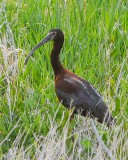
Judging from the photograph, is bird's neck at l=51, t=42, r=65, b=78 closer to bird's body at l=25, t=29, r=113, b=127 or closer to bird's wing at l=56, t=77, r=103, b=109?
bird's body at l=25, t=29, r=113, b=127

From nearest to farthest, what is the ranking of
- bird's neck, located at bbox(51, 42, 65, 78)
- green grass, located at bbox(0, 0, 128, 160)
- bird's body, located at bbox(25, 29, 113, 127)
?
green grass, located at bbox(0, 0, 128, 160) → bird's body, located at bbox(25, 29, 113, 127) → bird's neck, located at bbox(51, 42, 65, 78)

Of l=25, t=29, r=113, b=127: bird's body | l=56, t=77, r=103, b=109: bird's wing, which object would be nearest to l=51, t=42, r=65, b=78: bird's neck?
l=25, t=29, r=113, b=127: bird's body

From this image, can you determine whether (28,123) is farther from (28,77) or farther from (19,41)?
(19,41)

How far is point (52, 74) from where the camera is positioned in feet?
18.7

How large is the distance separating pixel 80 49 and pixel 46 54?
39 cm

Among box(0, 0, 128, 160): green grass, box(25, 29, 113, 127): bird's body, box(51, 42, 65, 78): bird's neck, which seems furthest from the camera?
box(51, 42, 65, 78): bird's neck

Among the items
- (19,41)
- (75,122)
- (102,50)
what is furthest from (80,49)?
(75,122)

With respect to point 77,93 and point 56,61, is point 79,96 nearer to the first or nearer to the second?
point 77,93

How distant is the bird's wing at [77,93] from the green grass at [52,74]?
0.10 meters

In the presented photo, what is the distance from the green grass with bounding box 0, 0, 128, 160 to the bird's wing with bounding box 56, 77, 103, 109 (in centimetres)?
10

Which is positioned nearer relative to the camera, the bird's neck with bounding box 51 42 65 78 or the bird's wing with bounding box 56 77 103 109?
the bird's wing with bounding box 56 77 103 109

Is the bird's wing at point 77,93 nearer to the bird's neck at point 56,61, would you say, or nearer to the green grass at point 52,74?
the green grass at point 52,74

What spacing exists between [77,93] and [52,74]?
0.80 m

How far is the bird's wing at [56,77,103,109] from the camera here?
16.1 ft
